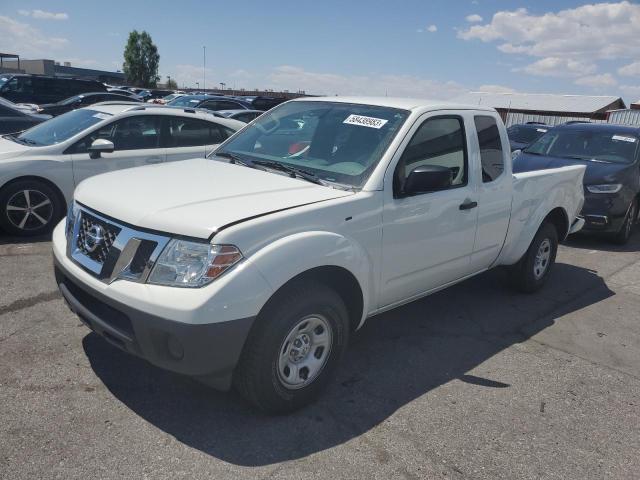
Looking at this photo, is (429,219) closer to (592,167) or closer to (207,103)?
(592,167)

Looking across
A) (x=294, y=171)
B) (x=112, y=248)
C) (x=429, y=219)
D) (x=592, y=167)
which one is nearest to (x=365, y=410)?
(x=429, y=219)

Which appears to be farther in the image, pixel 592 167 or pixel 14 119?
pixel 14 119

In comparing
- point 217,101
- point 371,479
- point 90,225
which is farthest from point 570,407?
point 217,101

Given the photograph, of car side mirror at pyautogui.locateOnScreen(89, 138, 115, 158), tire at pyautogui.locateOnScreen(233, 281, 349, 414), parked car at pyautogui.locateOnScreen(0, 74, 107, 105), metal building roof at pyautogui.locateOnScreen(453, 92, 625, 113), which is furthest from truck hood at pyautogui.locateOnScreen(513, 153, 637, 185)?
metal building roof at pyautogui.locateOnScreen(453, 92, 625, 113)

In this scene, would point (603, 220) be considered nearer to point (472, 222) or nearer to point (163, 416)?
point (472, 222)

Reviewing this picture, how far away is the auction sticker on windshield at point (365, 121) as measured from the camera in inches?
149

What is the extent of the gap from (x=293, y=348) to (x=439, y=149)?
190 cm

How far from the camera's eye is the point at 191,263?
8.77 feet

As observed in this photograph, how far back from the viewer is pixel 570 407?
3.52 m

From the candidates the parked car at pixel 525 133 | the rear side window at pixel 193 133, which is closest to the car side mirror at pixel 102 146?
the rear side window at pixel 193 133

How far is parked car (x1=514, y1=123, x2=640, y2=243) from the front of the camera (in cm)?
769

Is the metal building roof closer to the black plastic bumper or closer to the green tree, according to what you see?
the black plastic bumper

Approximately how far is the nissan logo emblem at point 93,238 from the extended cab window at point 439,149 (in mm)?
1844

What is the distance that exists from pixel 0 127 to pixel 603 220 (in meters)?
9.87
